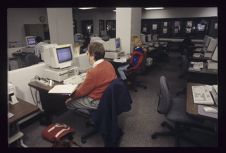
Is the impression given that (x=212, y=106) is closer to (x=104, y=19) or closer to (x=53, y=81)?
(x=53, y=81)

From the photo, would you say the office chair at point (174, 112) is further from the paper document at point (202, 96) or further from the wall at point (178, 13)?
the wall at point (178, 13)

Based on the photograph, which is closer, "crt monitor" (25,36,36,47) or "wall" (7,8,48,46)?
"crt monitor" (25,36,36,47)

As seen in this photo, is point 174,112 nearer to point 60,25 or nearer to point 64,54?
point 64,54

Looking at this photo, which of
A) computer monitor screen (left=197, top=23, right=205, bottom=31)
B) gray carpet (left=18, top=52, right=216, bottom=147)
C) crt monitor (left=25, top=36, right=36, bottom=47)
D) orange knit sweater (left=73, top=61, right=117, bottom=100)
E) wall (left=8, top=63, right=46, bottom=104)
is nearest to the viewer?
orange knit sweater (left=73, top=61, right=117, bottom=100)

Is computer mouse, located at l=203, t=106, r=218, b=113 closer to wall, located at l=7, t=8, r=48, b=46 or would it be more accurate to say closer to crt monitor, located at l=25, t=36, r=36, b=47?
crt monitor, located at l=25, t=36, r=36, b=47

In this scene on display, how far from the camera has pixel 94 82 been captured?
6.11 feet

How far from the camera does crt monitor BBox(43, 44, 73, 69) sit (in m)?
2.30

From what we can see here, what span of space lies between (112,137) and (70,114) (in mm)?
1207

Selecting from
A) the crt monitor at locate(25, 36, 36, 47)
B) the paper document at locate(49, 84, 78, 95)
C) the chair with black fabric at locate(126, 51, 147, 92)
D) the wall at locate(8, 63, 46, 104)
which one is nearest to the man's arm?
the paper document at locate(49, 84, 78, 95)

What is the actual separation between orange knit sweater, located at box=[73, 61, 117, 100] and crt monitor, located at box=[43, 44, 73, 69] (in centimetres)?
64

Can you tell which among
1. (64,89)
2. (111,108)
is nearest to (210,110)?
(111,108)
